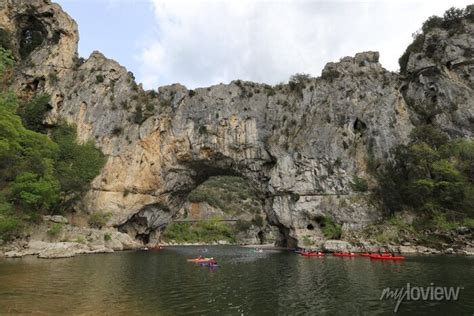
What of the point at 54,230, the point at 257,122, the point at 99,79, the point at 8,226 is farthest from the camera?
the point at 99,79

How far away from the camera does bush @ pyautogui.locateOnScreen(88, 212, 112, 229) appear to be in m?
46.3

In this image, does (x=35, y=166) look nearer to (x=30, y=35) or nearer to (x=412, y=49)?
(x=30, y=35)

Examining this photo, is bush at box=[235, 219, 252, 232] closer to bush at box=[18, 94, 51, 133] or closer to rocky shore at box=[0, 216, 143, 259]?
rocky shore at box=[0, 216, 143, 259]

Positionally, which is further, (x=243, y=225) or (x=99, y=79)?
(x=243, y=225)

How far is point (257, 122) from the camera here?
168 feet

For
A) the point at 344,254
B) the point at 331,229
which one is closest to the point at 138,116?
the point at 331,229

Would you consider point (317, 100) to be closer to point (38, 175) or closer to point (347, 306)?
point (38, 175)

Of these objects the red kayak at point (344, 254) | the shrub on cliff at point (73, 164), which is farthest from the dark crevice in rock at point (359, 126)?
the shrub on cliff at point (73, 164)

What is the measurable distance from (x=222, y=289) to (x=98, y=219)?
1303 inches

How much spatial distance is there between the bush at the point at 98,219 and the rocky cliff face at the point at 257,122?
1.15 metres

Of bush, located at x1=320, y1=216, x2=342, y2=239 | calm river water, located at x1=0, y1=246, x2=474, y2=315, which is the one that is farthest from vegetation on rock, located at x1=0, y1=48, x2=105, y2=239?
bush, located at x1=320, y1=216, x2=342, y2=239

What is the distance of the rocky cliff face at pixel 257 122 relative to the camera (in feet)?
152

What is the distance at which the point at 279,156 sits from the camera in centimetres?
4869

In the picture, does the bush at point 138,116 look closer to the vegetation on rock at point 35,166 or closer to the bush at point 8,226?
the vegetation on rock at point 35,166
